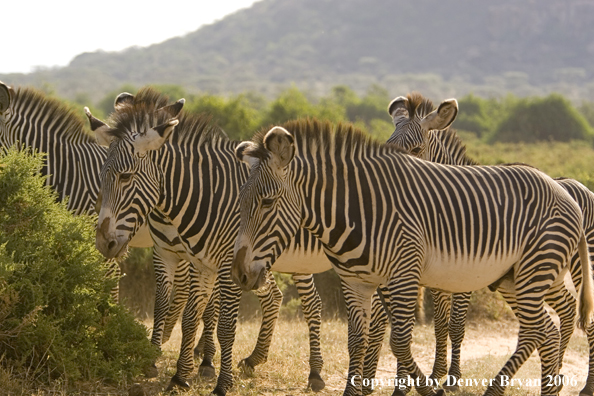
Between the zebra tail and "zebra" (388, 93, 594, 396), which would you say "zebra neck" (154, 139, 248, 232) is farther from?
the zebra tail

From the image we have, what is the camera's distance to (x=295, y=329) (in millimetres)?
11367

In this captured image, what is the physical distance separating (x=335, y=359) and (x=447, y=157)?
3.11m

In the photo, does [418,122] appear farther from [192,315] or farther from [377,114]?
[377,114]

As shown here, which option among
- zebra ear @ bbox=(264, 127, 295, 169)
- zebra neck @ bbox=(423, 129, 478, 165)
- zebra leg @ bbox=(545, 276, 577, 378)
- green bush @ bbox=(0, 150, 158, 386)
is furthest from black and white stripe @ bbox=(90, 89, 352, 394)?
zebra leg @ bbox=(545, 276, 577, 378)

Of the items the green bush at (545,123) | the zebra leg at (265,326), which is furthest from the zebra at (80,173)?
the green bush at (545,123)

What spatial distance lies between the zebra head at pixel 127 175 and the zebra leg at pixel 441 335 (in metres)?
3.75

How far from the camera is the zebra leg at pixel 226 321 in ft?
22.6

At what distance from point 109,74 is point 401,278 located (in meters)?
185

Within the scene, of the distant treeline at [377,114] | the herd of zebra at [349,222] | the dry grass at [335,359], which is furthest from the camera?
the distant treeline at [377,114]

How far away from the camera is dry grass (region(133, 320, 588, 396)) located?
7.61 metres

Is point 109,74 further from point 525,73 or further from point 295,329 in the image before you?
point 295,329

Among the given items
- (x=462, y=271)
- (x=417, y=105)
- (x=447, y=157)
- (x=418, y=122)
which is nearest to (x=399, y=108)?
(x=417, y=105)

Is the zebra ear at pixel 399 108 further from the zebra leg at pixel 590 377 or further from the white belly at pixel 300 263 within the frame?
the zebra leg at pixel 590 377

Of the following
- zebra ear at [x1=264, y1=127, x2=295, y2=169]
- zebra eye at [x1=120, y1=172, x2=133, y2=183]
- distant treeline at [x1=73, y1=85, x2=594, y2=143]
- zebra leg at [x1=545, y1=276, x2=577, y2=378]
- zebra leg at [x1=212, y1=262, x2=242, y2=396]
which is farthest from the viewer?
distant treeline at [x1=73, y1=85, x2=594, y2=143]
